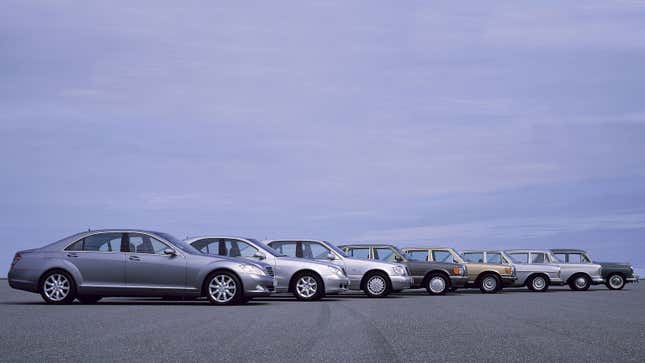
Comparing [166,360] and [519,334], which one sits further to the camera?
[519,334]

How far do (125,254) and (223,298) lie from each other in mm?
2306

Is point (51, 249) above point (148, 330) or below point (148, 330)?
above

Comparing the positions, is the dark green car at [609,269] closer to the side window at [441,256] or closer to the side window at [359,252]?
the side window at [441,256]

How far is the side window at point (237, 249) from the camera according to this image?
19.7 metres

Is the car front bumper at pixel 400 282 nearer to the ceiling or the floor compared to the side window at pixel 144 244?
nearer to the floor

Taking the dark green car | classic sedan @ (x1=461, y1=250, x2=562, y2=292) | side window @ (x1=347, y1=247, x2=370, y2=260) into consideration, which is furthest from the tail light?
the dark green car

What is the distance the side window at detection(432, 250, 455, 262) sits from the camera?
2663 cm

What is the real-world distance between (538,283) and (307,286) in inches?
556

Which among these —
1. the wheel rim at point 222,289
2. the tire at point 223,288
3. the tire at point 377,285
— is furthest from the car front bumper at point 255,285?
the tire at point 377,285

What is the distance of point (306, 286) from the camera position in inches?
778

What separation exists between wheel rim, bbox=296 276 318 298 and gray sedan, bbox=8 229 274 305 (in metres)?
2.64

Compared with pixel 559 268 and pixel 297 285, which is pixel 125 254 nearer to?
pixel 297 285

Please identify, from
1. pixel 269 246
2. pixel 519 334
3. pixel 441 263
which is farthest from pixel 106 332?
pixel 441 263

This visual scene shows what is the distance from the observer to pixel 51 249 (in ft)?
56.2
